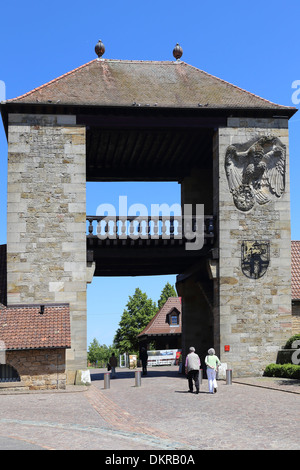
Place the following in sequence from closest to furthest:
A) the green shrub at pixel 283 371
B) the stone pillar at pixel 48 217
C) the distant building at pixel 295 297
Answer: the green shrub at pixel 283 371 → the stone pillar at pixel 48 217 → the distant building at pixel 295 297

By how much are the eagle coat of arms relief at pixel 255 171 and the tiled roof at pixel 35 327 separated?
28.7 ft

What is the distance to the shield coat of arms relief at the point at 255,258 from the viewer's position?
96.7 ft

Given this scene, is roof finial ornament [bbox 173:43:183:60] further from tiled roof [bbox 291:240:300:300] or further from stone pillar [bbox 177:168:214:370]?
tiled roof [bbox 291:240:300:300]

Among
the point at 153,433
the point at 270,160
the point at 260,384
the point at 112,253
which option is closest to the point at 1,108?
the point at 112,253

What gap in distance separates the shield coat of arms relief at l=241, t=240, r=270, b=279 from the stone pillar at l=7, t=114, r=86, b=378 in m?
6.73

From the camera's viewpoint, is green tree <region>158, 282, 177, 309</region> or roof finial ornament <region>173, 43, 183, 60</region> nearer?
roof finial ornament <region>173, 43, 183, 60</region>

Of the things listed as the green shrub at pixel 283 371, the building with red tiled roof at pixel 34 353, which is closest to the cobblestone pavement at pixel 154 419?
the building with red tiled roof at pixel 34 353

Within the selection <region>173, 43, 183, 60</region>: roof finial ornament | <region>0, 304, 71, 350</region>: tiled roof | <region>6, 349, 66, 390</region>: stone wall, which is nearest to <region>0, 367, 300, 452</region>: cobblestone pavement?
<region>6, 349, 66, 390</region>: stone wall

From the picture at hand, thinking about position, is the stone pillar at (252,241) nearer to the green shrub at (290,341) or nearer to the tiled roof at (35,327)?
the green shrub at (290,341)

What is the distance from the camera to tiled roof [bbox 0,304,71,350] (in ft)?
81.2

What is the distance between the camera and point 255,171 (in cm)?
3014

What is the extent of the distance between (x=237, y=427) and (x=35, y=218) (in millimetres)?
16490

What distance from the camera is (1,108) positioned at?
28.8m

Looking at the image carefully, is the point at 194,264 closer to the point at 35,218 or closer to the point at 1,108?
the point at 35,218
